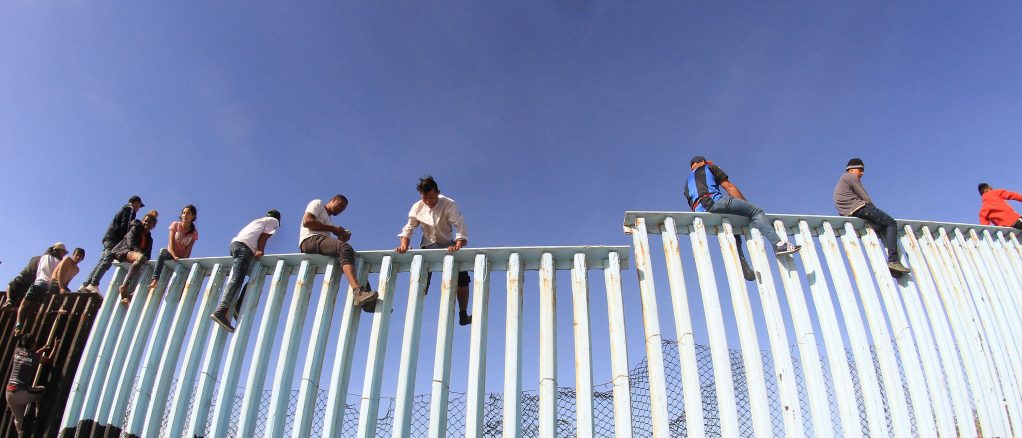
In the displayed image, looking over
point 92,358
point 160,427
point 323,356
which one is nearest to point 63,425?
point 92,358

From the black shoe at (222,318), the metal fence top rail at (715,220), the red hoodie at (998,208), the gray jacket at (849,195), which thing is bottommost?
the black shoe at (222,318)

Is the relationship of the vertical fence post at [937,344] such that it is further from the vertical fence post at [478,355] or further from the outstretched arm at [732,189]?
the vertical fence post at [478,355]

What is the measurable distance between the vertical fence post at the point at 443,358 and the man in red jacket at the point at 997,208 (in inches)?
330

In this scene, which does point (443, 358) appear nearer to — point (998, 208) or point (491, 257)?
point (491, 257)

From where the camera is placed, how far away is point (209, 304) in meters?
5.36

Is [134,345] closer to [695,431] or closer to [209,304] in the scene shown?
[209,304]

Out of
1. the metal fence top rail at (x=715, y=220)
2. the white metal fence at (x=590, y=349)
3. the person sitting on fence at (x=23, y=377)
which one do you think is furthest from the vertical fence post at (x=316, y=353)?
the person sitting on fence at (x=23, y=377)

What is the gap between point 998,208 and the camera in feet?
27.2

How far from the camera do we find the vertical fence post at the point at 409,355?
14.3ft

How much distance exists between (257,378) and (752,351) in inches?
177

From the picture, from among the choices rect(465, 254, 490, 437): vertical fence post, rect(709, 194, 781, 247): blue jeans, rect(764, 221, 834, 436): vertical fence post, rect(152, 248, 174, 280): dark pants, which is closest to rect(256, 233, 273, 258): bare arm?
rect(152, 248, 174, 280): dark pants

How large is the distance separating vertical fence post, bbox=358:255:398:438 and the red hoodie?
9386 millimetres

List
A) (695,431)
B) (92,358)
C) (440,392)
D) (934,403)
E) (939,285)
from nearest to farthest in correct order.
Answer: (695,431)
(440,392)
(934,403)
(92,358)
(939,285)

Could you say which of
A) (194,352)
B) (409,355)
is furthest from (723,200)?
(194,352)
